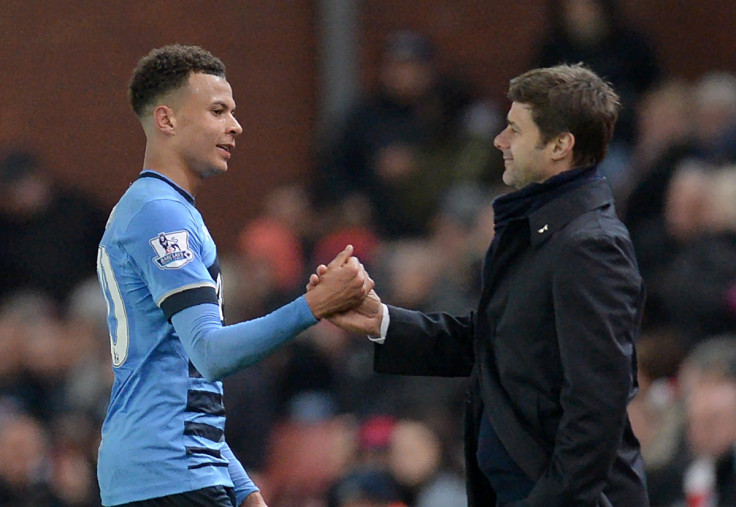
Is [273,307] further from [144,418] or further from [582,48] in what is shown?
[144,418]

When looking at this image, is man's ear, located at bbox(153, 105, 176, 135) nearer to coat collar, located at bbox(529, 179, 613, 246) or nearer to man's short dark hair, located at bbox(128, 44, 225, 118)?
man's short dark hair, located at bbox(128, 44, 225, 118)

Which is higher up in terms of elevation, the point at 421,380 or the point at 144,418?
the point at 144,418

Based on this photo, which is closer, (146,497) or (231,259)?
(146,497)

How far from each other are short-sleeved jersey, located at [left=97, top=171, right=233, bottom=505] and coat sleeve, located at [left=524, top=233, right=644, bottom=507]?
797 mm

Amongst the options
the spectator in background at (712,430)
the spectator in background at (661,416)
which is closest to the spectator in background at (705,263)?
the spectator in background at (661,416)

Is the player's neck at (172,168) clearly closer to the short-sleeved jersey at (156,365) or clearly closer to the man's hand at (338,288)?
the short-sleeved jersey at (156,365)

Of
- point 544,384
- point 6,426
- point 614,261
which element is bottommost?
point 6,426

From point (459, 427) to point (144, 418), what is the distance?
302 centimetres

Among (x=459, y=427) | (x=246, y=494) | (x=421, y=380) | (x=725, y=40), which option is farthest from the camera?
(x=725, y=40)

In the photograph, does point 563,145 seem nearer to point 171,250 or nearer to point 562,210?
point 562,210

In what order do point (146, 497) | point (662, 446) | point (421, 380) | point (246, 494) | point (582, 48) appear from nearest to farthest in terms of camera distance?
point (146, 497) < point (246, 494) < point (662, 446) < point (421, 380) < point (582, 48)

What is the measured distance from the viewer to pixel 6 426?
23.1ft

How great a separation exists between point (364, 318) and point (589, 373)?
74cm

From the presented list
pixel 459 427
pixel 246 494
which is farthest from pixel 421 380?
pixel 246 494
